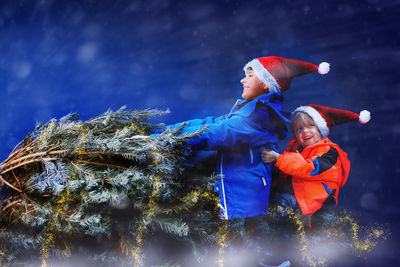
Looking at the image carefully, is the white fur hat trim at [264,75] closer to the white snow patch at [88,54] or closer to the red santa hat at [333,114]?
the red santa hat at [333,114]

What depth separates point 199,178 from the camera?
1.07m

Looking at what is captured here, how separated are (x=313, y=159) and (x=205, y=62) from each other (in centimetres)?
64

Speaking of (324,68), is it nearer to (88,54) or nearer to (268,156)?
(268,156)

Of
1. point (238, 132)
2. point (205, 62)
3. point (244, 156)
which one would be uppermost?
point (205, 62)

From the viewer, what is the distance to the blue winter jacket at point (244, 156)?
3.68 ft

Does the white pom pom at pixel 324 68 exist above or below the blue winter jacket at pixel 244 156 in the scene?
above

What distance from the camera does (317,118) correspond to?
47.0 inches

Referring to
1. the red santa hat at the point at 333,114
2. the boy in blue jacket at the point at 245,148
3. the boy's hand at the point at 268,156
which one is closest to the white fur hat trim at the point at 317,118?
the red santa hat at the point at 333,114

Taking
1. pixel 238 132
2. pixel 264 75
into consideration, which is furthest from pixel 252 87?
pixel 238 132

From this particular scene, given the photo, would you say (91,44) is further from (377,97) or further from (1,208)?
(377,97)

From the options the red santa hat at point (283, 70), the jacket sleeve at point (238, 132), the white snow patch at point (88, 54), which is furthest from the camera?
the white snow patch at point (88, 54)

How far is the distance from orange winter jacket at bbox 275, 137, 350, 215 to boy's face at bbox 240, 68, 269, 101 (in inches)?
10.9

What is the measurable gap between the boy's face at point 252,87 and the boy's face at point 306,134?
21 centimetres

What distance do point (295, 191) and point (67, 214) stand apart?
836 millimetres
